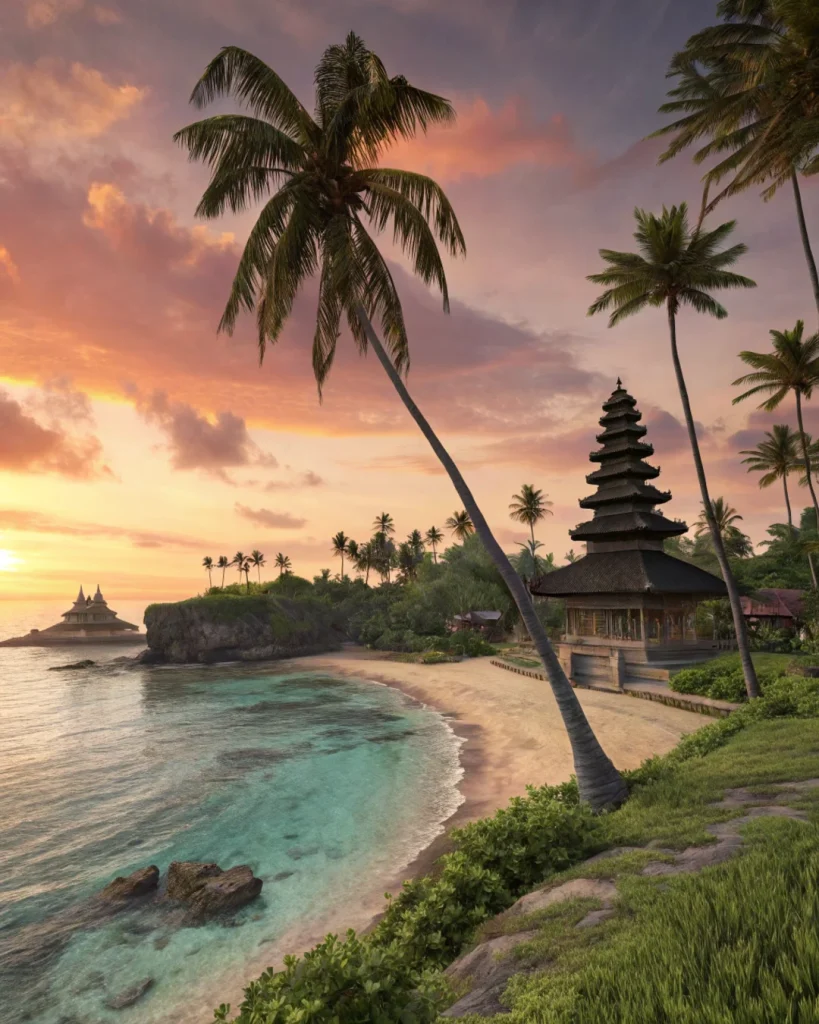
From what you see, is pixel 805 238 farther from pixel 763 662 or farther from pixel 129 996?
pixel 129 996

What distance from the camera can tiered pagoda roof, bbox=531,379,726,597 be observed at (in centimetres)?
2869

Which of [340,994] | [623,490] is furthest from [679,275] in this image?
[340,994]

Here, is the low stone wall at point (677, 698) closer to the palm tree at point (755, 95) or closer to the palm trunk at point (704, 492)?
the palm trunk at point (704, 492)

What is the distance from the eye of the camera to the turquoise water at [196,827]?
914 centimetres

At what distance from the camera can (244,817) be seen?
15.7 meters

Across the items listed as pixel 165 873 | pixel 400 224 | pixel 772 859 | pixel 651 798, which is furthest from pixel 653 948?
pixel 400 224

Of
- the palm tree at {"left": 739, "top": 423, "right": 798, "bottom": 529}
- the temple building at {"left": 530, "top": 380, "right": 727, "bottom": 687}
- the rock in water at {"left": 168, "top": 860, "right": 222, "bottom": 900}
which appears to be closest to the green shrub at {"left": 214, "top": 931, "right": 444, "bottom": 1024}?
the rock in water at {"left": 168, "top": 860, "right": 222, "bottom": 900}

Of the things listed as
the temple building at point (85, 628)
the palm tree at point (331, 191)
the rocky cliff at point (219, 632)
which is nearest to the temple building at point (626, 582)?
the palm tree at point (331, 191)

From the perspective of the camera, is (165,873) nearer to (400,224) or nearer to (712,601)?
(400,224)

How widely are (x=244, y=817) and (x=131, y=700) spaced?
92.1ft

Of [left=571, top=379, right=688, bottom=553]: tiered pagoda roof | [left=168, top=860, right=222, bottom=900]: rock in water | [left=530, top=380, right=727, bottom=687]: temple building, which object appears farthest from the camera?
[left=571, top=379, right=688, bottom=553]: tiered pagoda roof

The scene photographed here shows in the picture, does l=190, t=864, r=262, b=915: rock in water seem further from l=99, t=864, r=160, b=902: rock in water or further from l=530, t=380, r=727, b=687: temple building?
l=530, t=380, r=727, b=687: temple building

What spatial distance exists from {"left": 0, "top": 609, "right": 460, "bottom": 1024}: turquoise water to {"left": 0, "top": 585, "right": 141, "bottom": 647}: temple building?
85.8 metres

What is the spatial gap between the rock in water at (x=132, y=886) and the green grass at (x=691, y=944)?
30.8 ft
